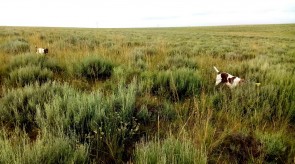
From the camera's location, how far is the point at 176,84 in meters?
4.10

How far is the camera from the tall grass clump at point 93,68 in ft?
16.0

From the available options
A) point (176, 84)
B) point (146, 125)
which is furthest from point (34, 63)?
point (146, 125)

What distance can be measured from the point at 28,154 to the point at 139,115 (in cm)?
140

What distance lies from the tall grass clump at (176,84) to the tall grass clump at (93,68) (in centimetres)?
93

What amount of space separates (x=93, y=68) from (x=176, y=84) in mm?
1873

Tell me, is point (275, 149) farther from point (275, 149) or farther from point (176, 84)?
point (176, 84)

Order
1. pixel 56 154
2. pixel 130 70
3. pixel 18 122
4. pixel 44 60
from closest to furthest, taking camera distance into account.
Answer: pixel 56 154, pixel 18 122, pixel 130 70, pixel 44 60

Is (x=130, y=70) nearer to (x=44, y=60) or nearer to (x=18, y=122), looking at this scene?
(x=44, y=60)

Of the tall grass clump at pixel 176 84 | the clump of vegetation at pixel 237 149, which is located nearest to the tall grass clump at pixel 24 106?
the tall grass clump at pixel 176 84

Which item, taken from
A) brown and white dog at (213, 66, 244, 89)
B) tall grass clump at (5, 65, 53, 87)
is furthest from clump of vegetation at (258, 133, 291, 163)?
tall grass clump at (5, 65, 53, 87)

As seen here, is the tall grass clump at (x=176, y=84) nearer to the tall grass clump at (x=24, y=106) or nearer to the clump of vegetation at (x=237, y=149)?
the clump of vegetation at (x=237, y=149)

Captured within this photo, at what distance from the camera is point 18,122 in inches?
100

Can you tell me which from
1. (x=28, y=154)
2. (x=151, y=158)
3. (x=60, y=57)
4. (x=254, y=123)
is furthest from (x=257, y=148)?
(x=60, y=57)

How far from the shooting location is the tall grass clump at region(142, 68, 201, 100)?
3.88 meters
